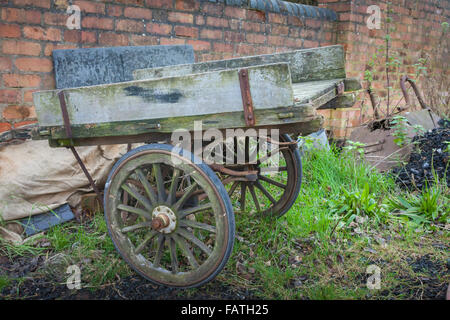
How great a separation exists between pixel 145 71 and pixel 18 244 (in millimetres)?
1437

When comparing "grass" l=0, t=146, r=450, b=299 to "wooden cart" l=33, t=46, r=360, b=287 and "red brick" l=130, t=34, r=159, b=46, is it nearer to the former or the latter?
"wooden cart" l=33, t=46, r=360, b=287

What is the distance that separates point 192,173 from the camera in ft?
6.20

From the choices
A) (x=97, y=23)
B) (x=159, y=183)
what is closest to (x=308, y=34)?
(x=97, y=23)

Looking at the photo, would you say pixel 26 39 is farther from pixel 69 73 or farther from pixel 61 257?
pixel 61 257

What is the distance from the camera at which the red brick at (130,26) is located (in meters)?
3.38

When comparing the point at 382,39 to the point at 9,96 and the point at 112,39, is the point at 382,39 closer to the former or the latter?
the point at 112,39

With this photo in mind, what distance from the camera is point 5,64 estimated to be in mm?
2898

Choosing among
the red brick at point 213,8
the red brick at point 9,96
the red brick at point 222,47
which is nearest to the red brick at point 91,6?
the red brick at point 9,96

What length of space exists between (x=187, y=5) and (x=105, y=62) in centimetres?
101

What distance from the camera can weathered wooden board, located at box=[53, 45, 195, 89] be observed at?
3113mm

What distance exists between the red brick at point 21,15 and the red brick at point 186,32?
119 centimetres

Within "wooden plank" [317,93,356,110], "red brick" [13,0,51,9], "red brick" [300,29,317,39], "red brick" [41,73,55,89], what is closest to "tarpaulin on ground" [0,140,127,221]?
"red brick" [41,73,55,89]
